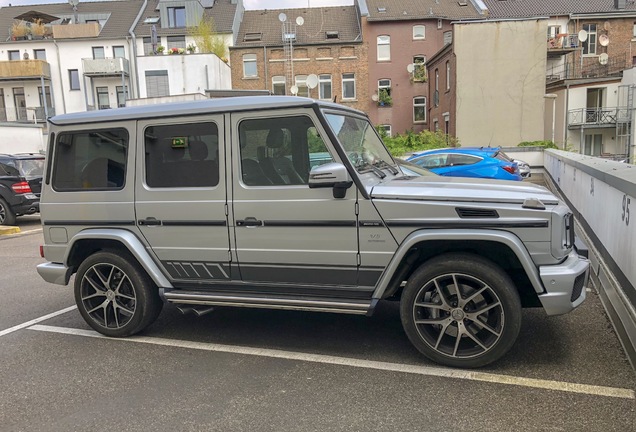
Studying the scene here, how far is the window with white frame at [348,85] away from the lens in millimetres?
43406

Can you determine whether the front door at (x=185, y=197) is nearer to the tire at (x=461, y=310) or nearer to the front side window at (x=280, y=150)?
the front side window at (x=280, y=150)

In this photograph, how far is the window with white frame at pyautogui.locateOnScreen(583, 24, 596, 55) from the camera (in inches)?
1709

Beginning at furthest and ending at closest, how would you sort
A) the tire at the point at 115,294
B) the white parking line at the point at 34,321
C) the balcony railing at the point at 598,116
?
the balcony railing at the point at 598,116 → the white parking line at the point at 34,321 → the tire at the point at 115,294

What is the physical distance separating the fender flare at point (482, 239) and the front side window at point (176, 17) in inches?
1800

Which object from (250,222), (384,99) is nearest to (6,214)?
(250,222)

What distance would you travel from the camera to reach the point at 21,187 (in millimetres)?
13750

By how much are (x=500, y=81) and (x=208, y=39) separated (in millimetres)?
23462

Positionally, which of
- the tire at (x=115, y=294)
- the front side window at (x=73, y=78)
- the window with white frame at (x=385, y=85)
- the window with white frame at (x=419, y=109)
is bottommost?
the tire at (x=115, y=294)

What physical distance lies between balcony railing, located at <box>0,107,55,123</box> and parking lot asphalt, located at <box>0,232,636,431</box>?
44889 millimetres

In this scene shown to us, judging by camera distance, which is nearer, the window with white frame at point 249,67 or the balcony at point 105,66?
the balcony at point 105,66

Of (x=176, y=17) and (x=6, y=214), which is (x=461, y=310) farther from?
(x=176, y=17)

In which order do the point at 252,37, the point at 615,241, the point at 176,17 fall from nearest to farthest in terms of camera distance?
1. the point at 615,241
2. the point at 252,37
3. the point at 176,17

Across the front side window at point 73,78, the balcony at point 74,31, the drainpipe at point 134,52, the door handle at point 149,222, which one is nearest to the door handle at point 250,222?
the door handle at point 149,222

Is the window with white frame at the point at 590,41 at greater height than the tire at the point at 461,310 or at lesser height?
greater
